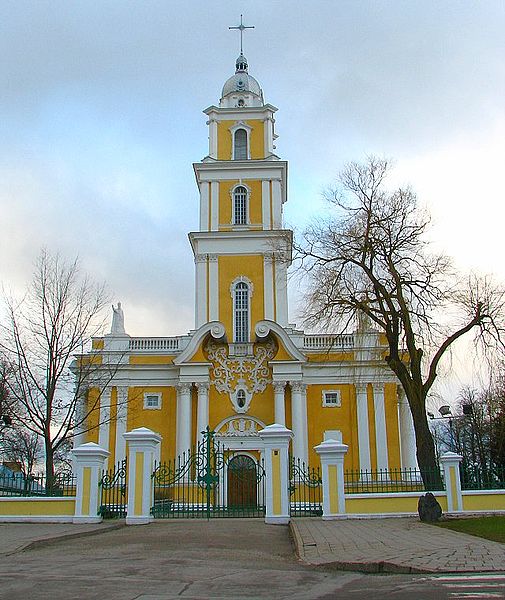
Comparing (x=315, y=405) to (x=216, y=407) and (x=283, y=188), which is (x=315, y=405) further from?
(x=283, y=188)

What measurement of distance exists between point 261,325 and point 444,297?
38.8ft

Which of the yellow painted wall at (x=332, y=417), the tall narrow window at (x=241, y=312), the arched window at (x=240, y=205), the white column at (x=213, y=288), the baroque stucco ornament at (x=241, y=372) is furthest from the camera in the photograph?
the arched window at (x=240, y=205)

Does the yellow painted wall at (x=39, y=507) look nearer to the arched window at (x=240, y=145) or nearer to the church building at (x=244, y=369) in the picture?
the church building at (x=244, y=369)

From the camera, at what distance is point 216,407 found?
3409cm

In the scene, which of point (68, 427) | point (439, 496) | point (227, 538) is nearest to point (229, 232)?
point (68, 427)

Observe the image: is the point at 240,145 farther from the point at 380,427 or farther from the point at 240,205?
the point at 380,427

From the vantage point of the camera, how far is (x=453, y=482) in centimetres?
2069

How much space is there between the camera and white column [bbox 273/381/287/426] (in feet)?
109

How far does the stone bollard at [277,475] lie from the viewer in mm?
19266

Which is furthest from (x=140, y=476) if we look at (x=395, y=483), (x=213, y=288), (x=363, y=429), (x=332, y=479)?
(x=213, y=288)

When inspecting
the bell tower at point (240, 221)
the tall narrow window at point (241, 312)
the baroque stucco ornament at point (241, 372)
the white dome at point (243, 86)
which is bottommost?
the baroque stucco ornament at point (241, 372)

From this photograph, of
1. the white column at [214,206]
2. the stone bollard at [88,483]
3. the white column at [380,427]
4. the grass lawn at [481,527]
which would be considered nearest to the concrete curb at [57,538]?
the stone bollard at [88,483]

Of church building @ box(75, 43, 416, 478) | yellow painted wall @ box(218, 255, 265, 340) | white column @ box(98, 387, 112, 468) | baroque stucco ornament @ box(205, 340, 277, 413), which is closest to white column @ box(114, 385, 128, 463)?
church building @ box(75, 43, 416, 478)

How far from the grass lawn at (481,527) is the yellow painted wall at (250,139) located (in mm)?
24396
